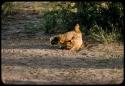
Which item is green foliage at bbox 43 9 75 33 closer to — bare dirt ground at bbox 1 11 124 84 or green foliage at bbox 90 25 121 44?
bare dirt ground at bbox 1 11 124 84

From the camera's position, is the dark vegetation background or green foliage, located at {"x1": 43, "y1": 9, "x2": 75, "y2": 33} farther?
green foliage, located at {"x1": 43, "y1": 9, "x2": 75, "y2": 33}

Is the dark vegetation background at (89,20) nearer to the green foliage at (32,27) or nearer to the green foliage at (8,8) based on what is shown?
the green foliage at (32,27)

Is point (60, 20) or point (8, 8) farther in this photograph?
point (8, 8)

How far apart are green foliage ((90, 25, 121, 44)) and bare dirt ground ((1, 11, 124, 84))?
15 centimetres

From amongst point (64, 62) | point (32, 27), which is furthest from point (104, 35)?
point (32, 27)

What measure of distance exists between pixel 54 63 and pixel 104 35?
198cm

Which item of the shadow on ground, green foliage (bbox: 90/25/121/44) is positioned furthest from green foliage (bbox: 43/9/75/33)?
the shadow on ground

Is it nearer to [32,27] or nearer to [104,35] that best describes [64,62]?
[104,35]

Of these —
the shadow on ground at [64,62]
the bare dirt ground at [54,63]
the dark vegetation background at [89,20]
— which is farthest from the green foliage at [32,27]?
the shadow on ground at [64,62]

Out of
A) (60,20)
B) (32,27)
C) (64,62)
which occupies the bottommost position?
(32,27)

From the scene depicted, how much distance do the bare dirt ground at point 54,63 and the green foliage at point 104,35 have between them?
15cm

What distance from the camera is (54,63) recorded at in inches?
291

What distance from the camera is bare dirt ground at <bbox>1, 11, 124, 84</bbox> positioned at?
6.50 m

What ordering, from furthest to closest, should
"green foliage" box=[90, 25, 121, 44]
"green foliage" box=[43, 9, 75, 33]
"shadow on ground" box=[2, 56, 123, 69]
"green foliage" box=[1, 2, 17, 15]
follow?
"green foliage" box=[1, 2, 17, 15]
"green foliage" box=[43, 9, 75, 33]
"green foliage" box=[90, 25, 121, 44]
"shadow on ground" box=[2, 56, 123, 69]
